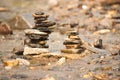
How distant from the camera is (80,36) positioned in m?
8.98

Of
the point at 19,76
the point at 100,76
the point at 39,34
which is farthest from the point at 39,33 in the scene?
the point at 100,76

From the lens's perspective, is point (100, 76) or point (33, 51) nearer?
point (100, 76)

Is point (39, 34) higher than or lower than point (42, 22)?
lower

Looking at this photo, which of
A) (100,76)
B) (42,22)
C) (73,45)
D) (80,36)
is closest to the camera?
(100,76)

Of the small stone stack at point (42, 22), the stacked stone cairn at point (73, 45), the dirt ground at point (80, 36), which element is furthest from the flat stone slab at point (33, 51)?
the small stone stack at point (42, 22)

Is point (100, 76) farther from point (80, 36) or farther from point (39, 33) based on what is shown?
point (80, 36)

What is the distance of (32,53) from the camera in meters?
6.85

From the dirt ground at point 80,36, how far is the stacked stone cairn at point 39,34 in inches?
10.1

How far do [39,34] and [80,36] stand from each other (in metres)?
1.95

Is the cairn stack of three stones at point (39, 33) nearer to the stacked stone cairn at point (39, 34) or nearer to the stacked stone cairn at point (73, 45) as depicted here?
the stacked stone cairn at point (39, 34)

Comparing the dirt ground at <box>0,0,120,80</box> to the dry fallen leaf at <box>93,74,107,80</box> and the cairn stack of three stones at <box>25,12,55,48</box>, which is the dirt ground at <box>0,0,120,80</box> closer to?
the dry fallen leaf at <box>93,74,107,80</box>

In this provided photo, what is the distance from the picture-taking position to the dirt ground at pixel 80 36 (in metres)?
5.78

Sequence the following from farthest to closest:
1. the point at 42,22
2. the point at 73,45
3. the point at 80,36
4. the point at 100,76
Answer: the point at 80,36 → the point at 42,22 → the point at 73,45 → the point at 100,76

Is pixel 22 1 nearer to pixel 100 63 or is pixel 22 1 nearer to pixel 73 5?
pixel 73 5
